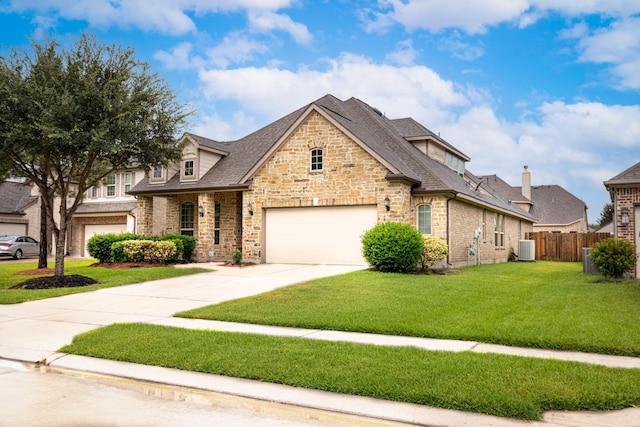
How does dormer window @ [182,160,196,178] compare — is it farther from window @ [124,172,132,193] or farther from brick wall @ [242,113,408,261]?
window @ [124,172,132,193]

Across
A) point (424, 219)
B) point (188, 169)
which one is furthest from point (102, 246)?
point (424, 219)

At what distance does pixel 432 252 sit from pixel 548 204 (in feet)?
114

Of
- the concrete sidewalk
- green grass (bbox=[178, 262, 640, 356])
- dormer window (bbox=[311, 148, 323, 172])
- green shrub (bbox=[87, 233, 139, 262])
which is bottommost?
the concrete sidewalk

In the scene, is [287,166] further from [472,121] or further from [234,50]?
[472,121]

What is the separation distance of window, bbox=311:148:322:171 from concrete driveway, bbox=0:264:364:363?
13.7ft

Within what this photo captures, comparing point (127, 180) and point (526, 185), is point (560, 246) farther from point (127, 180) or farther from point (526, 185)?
point (127, 180)

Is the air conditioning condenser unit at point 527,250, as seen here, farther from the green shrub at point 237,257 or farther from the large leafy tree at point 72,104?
the large leafy tree at point 72,104

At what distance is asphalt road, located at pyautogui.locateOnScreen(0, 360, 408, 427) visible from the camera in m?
4.93

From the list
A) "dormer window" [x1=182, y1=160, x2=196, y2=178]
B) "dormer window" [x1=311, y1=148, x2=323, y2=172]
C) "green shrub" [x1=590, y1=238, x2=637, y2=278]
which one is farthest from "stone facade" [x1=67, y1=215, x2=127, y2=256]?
"green shrub" [x1=590, y1=238, x2=637, y2=278]

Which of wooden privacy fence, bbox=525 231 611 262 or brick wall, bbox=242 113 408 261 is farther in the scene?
wooden privacy fence, bbox=525 231 611 262

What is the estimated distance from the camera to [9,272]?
20.0 metres

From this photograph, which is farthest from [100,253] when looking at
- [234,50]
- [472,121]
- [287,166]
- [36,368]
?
[472,121]

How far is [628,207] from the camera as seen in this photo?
1628 centimetres

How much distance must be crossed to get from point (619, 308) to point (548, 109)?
1424cm
